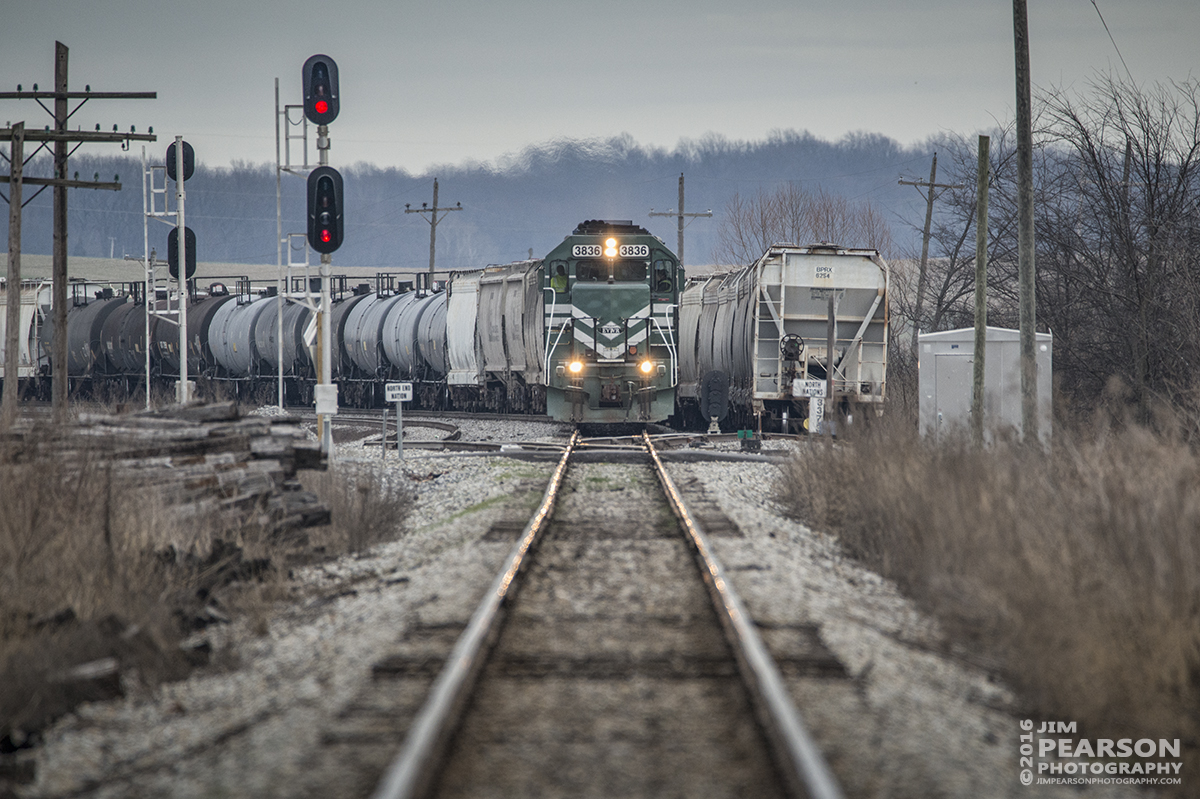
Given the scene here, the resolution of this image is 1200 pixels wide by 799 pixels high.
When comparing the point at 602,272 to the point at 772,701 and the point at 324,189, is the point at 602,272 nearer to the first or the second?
the point at 324,189

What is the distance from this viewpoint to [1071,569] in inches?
231

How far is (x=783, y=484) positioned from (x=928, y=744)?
8.51 metres

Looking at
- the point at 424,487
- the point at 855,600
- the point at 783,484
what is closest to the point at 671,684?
the point at 855,600

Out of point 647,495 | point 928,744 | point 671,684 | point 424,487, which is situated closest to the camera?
point 928,744

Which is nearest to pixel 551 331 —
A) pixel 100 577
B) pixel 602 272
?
pixel 602 272

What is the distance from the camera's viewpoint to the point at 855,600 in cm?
703

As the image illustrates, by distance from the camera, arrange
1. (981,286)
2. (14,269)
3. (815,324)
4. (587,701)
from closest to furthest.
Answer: (587,701) → (981,286) → (815,324) → (14,269)

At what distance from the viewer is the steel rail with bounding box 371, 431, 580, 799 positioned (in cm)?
369

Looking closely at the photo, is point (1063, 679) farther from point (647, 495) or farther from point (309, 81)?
point (309, 81)

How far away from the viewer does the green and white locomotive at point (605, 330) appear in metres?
19.5

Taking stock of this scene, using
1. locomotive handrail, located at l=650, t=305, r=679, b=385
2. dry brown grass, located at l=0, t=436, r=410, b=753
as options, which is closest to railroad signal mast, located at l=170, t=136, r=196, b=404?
locomotive handrail, located at l=650, t=305, r=679, b=385

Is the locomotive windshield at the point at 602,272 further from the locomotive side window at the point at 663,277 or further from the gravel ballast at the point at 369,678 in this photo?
the gravel ballast at the point at 369,678

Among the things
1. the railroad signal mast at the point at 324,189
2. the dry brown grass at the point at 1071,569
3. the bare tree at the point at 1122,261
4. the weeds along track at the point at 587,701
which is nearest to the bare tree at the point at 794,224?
the bare tree at the point at 1122,261

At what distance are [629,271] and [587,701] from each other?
15.5 metres
